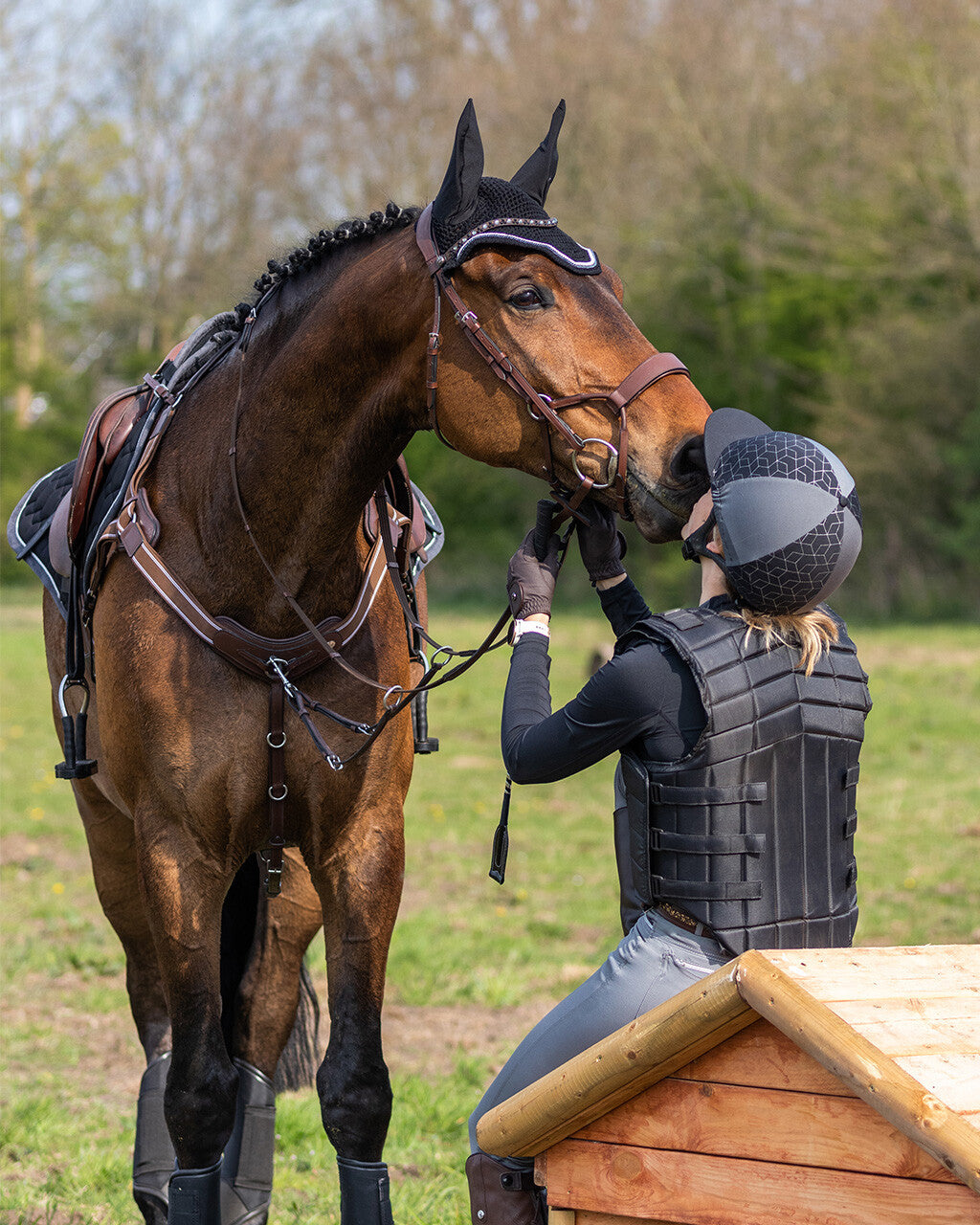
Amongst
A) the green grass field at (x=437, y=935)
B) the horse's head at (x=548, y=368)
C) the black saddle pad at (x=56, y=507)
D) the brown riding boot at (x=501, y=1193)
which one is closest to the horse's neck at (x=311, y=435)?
the horse's head at (x=548, y=368)

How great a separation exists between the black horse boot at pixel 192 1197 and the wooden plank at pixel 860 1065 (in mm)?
1692

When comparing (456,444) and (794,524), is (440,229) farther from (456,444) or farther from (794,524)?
(794,524)

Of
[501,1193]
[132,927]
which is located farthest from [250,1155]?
[501,1193]

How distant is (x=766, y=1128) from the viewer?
6.15ft

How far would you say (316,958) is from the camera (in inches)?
237

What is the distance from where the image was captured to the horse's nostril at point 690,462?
2.46 metres

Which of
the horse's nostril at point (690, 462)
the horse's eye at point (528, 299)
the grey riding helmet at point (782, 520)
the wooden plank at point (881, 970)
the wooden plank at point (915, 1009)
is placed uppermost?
the horse's eye at point (528, 299)

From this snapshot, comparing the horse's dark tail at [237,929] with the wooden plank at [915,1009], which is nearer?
Answer: the wooden plank at [915,1009]

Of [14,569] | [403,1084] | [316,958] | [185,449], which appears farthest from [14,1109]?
[14,569]

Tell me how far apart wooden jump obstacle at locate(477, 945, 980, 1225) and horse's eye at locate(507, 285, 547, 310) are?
1.36 meters

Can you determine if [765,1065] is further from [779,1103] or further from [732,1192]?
[732,1192]

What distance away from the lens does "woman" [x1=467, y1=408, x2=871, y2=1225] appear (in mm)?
2268

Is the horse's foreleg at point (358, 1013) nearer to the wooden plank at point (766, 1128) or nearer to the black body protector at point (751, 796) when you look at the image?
the black body protector at point (751, 796)

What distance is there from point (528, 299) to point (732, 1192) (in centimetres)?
166
